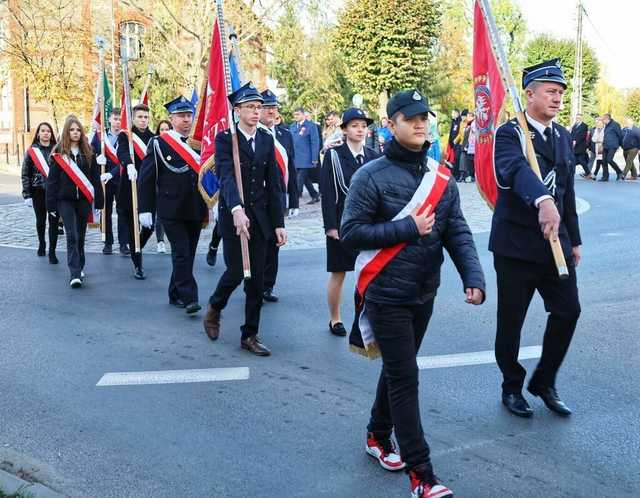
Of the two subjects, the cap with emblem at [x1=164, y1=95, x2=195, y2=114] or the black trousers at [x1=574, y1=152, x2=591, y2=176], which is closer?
the cap with emblem at [x1=164, y1=95, x2=195, y2=114]

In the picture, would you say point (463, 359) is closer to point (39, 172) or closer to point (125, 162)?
point (125, 162)

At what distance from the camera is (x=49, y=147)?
11.6 m

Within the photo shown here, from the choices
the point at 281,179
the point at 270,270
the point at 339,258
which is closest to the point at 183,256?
the point at 270,270

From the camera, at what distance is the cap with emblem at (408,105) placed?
385cm

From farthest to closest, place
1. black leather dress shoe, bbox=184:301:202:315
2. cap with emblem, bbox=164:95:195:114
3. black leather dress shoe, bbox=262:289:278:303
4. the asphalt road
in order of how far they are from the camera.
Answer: black leather dress shoe, bbox=262:289:278:303 < cap with emblem, bbox=164:95:195:114 < black leather dress shoe, bbox=184:301:202:315 < the asphalt road

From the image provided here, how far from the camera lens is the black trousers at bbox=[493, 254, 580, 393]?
4.95 metres

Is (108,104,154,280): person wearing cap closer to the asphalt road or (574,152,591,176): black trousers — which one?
the asphalt road

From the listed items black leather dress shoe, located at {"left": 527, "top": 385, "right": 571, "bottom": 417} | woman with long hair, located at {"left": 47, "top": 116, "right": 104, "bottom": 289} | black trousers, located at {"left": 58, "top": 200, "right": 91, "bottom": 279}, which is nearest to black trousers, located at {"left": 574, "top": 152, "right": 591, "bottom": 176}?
woman with long hair, located at {"left": 47, "top": 116, "right": 104, "bottom": 289}

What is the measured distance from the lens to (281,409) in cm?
516

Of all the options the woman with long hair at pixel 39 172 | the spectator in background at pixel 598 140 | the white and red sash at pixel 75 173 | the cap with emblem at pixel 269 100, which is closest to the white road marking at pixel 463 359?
the cap with emblem at pixel 269 100

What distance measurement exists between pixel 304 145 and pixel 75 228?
919 cm

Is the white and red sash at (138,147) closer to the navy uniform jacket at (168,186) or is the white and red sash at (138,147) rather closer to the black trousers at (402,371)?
the navy uniform jacket at (168,186)

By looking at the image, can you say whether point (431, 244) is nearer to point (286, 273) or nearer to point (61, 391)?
point (61, 391)

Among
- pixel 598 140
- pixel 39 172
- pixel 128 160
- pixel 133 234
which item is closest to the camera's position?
pixel 133 234
